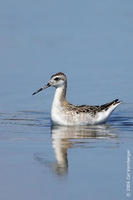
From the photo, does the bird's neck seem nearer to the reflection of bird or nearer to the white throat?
the white throat

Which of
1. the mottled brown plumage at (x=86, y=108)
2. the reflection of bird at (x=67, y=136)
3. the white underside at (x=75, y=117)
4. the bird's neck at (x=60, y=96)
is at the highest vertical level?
the bird's neck at (x=60, y=96)

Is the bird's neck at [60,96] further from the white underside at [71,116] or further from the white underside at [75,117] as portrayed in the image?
the white underside at [75,117]

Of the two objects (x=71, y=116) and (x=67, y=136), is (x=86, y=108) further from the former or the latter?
(x=67, y=136)

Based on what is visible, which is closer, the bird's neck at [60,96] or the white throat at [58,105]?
the white throat at [58,105]

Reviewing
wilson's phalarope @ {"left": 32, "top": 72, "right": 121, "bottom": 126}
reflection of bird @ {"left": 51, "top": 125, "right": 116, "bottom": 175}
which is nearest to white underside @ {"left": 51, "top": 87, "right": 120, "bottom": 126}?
wilson's phalarope @ {"left": 32, "top": 72, "right": 121, "bottom": 126}

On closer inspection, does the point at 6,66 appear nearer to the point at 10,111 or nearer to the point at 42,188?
the point at 10,111

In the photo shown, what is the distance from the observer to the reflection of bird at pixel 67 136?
1259 centimetres

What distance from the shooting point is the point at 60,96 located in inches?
747

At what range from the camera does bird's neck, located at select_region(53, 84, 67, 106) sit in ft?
61.6

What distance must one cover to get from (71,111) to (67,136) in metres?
2.91

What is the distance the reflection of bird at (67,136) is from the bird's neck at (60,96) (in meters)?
1.26

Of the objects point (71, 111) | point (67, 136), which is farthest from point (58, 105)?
point (67, 136)

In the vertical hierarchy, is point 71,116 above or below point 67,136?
above

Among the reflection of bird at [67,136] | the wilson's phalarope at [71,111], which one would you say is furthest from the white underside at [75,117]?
the reflection of bird at [67,136]
